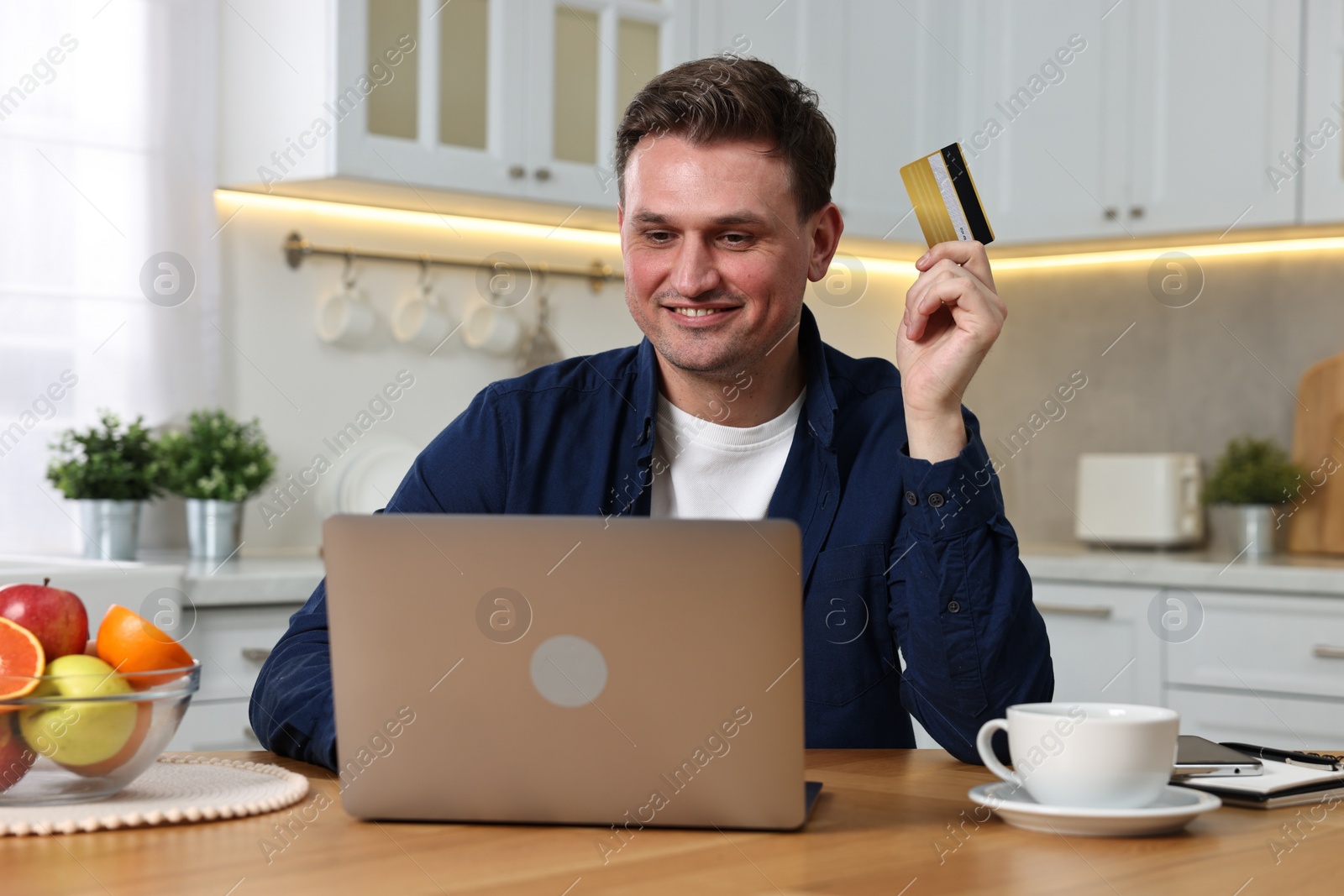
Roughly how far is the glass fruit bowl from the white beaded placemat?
22 mm

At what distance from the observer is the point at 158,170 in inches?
112

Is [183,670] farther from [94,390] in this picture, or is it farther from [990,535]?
[94,390]

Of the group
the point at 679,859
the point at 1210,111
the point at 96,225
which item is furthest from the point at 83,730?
the point at 1210,111

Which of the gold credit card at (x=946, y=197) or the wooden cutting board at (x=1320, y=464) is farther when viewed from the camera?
the wooden cutting board at (x=1320, y=464)

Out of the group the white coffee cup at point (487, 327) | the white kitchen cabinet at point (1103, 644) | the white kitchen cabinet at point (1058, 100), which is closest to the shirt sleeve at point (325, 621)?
the white coffee cup at point (487, 327)

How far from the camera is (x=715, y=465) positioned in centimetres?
173

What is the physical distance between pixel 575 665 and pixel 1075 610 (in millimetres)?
2319

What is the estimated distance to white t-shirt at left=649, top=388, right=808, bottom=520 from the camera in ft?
5.59

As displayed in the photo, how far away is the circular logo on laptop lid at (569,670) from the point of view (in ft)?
2.96

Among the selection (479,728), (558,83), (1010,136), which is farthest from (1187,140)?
(479,728)

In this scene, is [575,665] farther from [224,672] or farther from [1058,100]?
[1058,100]

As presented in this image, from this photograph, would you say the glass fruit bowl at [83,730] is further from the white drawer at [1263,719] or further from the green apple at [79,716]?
the white drawer at [1263,719]

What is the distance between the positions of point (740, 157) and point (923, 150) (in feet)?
7.01

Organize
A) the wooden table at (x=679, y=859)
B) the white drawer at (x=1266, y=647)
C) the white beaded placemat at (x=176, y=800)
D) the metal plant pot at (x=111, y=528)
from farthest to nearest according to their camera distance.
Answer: the white drawer at (x=1266, y=647) < the metal plant pot at (x=111, y=528) < the white beaded placemat at (x=176, y=800) < the wooden table at (x=679, y=859)
